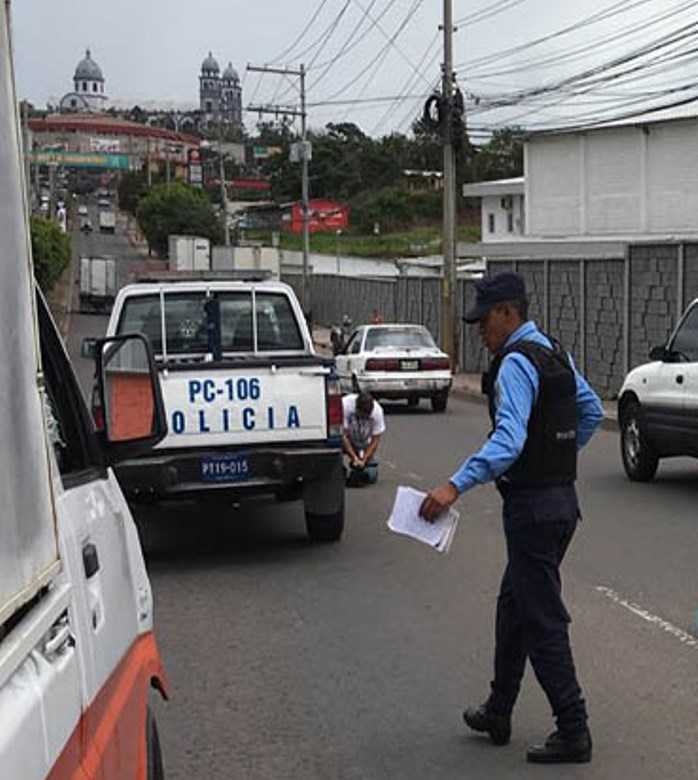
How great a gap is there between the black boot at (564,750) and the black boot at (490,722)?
11.0 inches

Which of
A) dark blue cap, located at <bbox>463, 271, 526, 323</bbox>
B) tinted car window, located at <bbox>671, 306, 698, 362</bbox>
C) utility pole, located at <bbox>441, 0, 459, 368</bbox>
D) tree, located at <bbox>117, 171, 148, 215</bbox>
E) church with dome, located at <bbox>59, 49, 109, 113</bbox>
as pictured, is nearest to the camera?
dark blue cap, located at <bbox>463, 271, 526, 323</bbox>

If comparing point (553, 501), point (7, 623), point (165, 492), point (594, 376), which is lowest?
point (594, 376)

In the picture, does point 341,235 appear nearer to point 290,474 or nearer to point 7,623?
point 290,474

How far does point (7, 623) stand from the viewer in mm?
2191

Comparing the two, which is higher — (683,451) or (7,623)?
(7,623)

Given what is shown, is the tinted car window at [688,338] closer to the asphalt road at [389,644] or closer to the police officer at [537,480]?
the asphalt road at [389,644]

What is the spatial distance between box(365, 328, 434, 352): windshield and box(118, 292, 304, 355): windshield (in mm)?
13282

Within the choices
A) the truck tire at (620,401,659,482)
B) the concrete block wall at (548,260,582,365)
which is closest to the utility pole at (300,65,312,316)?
the concrete block wall at (548,260,582,365)

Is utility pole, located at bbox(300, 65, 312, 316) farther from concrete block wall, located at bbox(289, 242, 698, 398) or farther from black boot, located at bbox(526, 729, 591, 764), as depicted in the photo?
black boot, located at bbox(526, 729, 591, 764)

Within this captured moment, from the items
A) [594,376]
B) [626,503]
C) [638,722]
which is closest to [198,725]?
[638,722]

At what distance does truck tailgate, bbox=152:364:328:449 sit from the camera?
32.0 feet

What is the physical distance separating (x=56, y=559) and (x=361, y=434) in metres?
11.2

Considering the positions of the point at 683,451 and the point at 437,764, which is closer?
the point at 437,764

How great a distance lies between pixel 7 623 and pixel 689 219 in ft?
126
